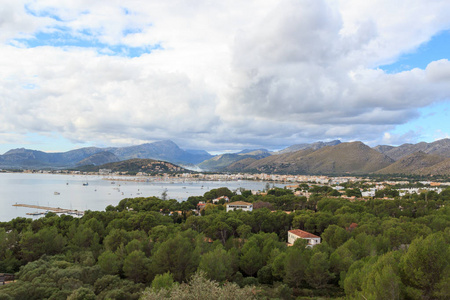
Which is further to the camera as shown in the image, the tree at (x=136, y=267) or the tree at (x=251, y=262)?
the tree at (x=251, y=262)

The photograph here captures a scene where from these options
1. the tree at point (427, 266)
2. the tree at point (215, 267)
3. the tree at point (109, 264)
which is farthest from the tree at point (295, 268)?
the tree at point (109, 264)

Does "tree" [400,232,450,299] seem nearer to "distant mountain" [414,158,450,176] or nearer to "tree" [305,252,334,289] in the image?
"tree" [305,252,334,289]

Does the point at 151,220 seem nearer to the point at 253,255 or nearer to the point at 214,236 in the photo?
the point at 214,236

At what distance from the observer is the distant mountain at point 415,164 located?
13612 cm

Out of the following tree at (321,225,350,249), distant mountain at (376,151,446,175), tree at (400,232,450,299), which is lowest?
tree at (321,225,350,249)

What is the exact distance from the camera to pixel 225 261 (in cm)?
1581

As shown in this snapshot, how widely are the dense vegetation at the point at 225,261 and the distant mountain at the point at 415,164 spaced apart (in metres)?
126

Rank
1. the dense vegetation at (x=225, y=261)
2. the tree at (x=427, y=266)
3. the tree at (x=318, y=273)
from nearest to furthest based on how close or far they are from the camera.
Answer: the tree at (x=427, y=266), the dense vegetation at (x=225, y=261), the tree at (x=318, y=273)

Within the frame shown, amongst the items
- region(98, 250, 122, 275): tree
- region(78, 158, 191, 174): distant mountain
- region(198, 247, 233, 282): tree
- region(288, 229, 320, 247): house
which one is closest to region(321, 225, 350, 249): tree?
region(288, 229, 320, 247): house

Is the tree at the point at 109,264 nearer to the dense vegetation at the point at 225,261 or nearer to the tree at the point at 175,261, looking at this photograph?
the dense vegetation at the point at 225,261

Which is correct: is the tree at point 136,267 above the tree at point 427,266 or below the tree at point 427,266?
below

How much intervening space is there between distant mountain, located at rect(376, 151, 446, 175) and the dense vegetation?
126041 mm

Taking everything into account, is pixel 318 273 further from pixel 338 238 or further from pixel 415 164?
pixel 415 164

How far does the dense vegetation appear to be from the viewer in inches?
416
